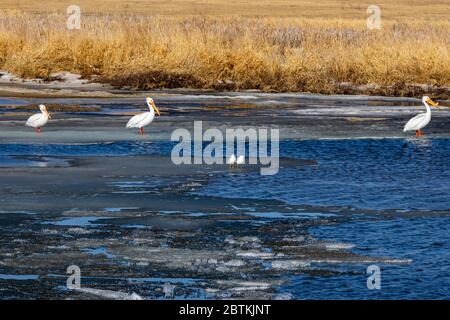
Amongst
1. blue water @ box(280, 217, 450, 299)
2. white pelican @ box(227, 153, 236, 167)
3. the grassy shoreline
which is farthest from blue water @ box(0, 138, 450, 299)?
the grassy shoreline

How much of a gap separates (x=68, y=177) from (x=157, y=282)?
4.97m

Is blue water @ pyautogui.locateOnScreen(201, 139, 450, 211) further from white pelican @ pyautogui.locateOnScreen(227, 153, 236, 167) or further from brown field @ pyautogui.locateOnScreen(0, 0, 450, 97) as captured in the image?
brown field @ pyautogui.locateOnScreen(0, 0, 450, 97)

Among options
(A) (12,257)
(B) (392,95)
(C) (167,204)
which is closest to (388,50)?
(B) (392,95)

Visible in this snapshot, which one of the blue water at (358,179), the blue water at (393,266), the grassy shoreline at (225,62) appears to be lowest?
the blue water at (393,266)

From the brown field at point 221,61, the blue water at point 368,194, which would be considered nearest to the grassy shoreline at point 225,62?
the brown field at point 221,61

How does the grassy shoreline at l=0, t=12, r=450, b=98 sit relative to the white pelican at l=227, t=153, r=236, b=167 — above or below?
above

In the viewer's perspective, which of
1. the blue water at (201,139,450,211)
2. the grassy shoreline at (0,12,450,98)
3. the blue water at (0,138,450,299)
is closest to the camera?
the blue water at (0,138,450,299)

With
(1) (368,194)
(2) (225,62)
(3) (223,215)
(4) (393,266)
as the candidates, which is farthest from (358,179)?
(2) (225,62)

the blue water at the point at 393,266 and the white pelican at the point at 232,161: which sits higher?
the white pelican at the point at 232,161

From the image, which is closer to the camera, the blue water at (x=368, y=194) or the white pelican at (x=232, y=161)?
the blue water at (x=368, y=194)

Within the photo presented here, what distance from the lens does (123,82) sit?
25.2m

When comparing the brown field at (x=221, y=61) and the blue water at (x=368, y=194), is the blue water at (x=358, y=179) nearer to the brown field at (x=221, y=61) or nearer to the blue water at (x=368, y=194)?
the blue water at (x=368, y=194)

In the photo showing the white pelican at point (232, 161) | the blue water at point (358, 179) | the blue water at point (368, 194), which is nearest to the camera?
the blue water at point (368, 194)

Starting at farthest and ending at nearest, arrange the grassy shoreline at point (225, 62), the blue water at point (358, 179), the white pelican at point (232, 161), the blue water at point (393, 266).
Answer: the grassy shoreline at point (225, 62) → the white pelican at point (232, 161) → the blue water at point (358, 179) → the blue water at point (393, 266)
